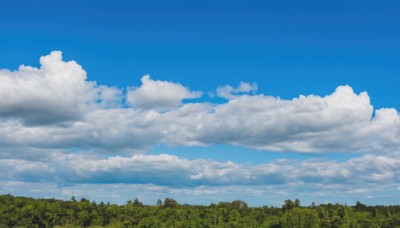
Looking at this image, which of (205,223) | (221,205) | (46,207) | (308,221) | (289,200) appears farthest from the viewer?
(46,207)

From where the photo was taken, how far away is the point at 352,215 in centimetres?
3897

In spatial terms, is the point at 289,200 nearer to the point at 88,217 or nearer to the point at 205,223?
the point at 205,223

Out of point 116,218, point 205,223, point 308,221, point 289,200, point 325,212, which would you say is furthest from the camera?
point 116,218

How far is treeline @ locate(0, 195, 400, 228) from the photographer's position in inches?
1512

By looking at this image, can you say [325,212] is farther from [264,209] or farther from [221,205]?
[221,205]

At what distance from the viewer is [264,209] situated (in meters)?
53.0

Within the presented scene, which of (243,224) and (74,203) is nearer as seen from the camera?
(243,224)

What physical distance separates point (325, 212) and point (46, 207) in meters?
39.3

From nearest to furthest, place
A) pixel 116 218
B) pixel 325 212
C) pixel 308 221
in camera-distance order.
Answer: pixel 308 221
pixel 325 212
pixel 116 218

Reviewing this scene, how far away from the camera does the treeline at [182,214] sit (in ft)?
126

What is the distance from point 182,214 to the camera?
52125 mm

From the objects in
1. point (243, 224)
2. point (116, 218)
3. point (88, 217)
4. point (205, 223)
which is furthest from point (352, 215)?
point (88, 217)

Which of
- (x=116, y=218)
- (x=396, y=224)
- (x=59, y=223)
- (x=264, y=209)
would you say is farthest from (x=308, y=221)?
(x=59, y=223)

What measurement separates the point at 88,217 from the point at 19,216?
985cm
